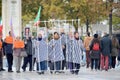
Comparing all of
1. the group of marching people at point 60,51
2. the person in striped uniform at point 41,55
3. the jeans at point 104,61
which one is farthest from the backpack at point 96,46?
the person in striped uniform at point 41,55

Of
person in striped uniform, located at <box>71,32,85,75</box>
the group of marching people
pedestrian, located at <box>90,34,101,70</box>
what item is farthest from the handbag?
pedestrian, located at <box>90,34,101,70</box>

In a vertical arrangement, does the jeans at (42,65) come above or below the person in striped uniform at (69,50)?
below

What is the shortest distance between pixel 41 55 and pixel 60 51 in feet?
2.63

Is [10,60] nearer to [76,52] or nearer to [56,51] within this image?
[56,51]

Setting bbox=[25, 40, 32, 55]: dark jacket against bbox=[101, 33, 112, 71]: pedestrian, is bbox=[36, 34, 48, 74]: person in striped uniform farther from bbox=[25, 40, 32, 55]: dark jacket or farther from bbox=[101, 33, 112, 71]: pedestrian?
bbox=[101, 33, 112, 71]: pedestrian

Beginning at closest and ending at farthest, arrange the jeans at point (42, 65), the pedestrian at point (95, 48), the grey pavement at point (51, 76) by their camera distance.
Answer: the grey pavement at point (51, 76) < the jeans at point (42, 65) < the pedestrian at point (95, 48)

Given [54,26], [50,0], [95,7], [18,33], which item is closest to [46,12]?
[50,0]

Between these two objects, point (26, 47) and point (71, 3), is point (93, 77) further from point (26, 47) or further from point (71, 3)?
point (71, 3)

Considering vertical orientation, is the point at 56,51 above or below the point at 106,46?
below

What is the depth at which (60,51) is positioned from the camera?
21891mm

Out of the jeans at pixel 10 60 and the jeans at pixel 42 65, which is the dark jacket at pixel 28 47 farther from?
the jeans at pixel 42 65

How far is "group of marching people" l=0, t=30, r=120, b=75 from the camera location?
21.9 meters

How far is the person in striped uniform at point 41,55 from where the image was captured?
21938 millimetres

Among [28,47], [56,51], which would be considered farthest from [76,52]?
[28,47]
